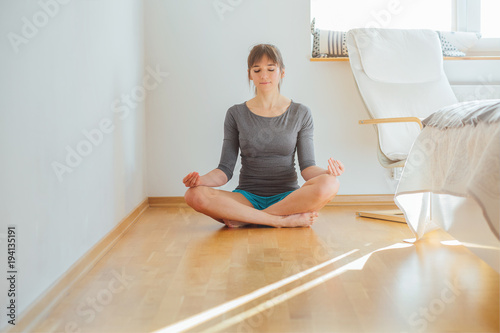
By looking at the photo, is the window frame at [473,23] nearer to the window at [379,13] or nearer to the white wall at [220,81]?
the window at [379,13]

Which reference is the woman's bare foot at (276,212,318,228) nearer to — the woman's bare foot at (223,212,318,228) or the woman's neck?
the woman's bare foot at (223,212,318,228)

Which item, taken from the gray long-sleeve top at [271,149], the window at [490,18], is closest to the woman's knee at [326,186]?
the gray long-sleeve top at [271,149]

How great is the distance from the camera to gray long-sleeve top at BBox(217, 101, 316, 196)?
2619 mm

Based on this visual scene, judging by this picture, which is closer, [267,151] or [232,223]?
[232,223]

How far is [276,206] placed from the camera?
2457mm

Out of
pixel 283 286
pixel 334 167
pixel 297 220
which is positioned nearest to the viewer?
pixel 283 286

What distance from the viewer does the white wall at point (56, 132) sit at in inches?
45.9

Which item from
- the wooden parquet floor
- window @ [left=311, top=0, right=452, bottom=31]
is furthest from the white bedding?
window @ [left=311, top=0, right=452, bottom=31]

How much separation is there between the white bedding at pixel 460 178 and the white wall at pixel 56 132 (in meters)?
1.09

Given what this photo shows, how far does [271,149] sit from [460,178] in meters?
1.23

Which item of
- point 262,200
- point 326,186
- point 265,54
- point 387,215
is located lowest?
point 387,215

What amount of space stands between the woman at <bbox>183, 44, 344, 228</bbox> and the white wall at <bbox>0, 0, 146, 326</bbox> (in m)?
0.56

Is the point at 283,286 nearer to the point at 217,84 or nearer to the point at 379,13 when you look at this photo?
the point at 217,84

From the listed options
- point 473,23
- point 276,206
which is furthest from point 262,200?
point 473,23
